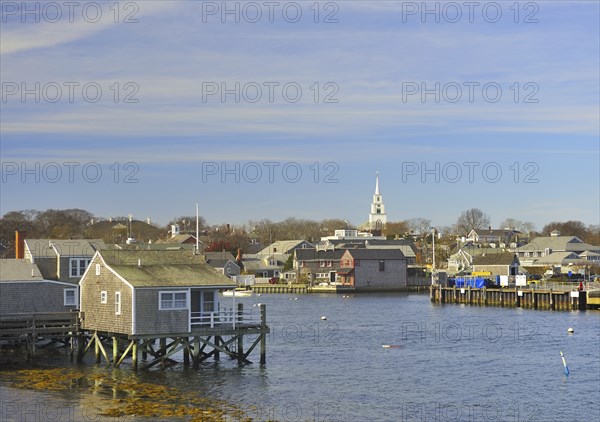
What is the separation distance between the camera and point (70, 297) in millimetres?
57531

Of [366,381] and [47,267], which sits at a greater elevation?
[47,267]

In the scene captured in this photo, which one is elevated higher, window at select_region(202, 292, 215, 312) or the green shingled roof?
the green shingled roof

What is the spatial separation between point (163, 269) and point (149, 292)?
268 cm

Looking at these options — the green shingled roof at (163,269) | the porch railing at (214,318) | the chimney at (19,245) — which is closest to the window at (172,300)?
the green shingled roof at (163,269)

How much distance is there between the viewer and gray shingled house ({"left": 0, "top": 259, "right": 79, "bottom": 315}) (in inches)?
2176

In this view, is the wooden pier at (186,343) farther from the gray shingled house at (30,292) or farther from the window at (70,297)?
the gray shingled house at (30,292)

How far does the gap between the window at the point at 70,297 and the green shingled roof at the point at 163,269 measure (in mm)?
7711

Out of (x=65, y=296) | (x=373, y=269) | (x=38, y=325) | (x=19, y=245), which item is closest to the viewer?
(x=38, y=325)

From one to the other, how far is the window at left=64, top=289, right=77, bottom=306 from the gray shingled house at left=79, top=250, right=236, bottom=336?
433cm

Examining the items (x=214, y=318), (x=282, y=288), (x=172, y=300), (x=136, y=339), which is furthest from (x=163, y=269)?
(x=282, y=288)

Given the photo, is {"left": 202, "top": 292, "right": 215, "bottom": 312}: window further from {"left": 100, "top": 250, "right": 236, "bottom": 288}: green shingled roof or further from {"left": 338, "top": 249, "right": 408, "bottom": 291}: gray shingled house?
{"left": 338, "top": 249, "right": 408, "bottom": 291}: gray shingled house

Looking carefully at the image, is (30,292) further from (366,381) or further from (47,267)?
(366,381)

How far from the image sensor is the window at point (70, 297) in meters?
57.3

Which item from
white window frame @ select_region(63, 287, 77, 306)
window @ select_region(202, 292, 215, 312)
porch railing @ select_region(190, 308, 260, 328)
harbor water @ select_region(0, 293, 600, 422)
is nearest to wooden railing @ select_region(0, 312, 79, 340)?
harbor water @ select_region(0, 293, 600, 422)
